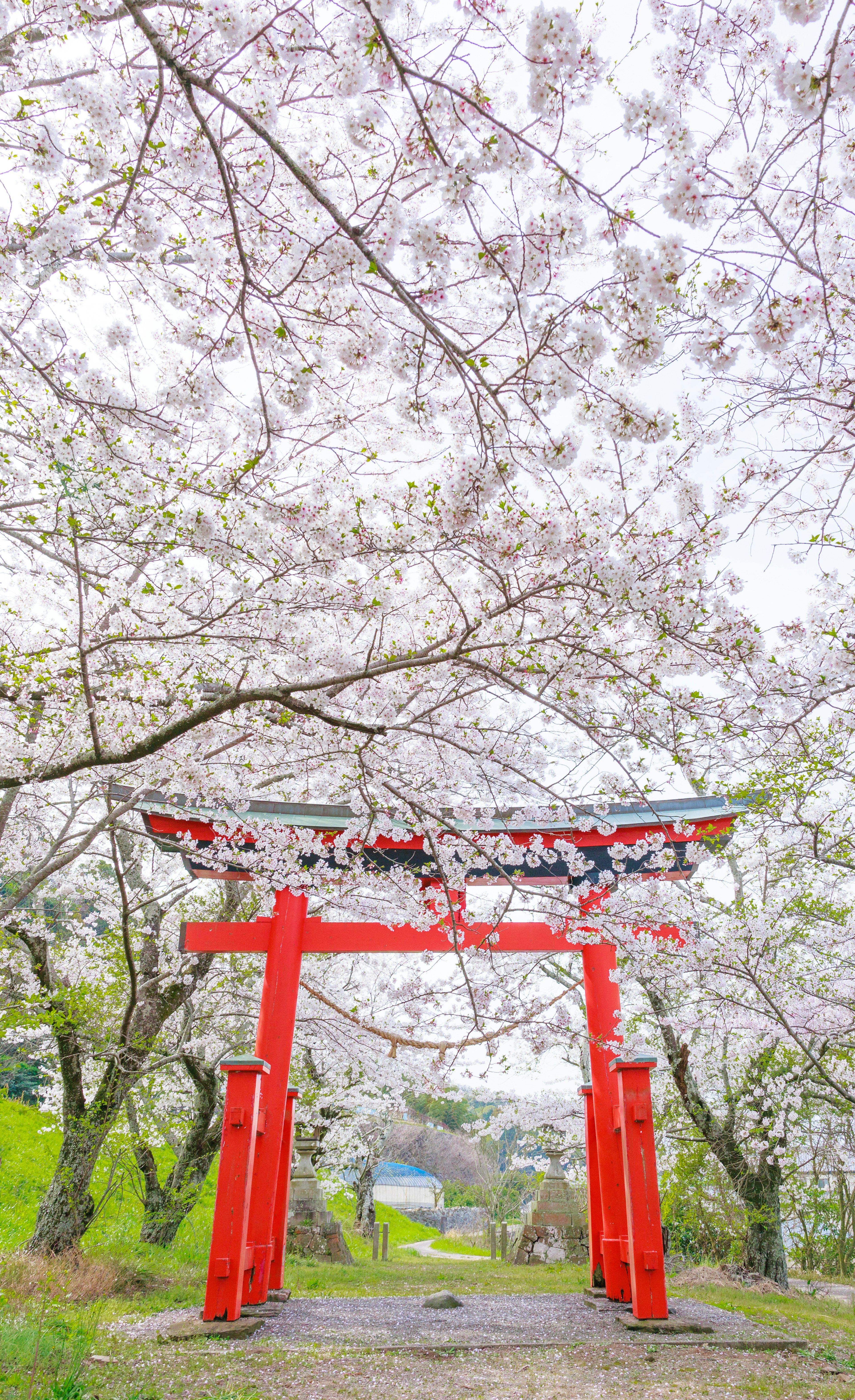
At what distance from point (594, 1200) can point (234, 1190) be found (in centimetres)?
283

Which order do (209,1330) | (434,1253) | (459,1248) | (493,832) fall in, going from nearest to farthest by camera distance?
(209,1330), (493,832), (434,1253), (459,1248)

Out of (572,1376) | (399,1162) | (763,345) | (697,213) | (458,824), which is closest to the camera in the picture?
(697,213)

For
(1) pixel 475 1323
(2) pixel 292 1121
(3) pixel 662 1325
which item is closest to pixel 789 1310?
(3) pixel 662 1325

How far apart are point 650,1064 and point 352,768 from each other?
278 centimetres

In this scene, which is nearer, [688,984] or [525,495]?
[525,495]

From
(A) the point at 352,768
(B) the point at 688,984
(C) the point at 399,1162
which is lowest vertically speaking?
(C) the point at 399,1162

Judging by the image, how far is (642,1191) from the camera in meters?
4.73

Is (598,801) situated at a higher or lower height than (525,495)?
lower

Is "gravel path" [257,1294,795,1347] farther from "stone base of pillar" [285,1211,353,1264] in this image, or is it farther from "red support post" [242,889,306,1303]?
"stone base of pillar" [285,1211,353,1264]

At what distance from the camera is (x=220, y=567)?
3770mm

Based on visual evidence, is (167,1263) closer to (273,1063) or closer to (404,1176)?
(273,1063)

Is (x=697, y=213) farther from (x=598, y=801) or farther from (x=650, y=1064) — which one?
(x=650, y=1064)

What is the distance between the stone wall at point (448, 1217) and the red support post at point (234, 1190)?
15489 mm

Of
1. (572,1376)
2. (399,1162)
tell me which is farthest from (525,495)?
(399,1162)
